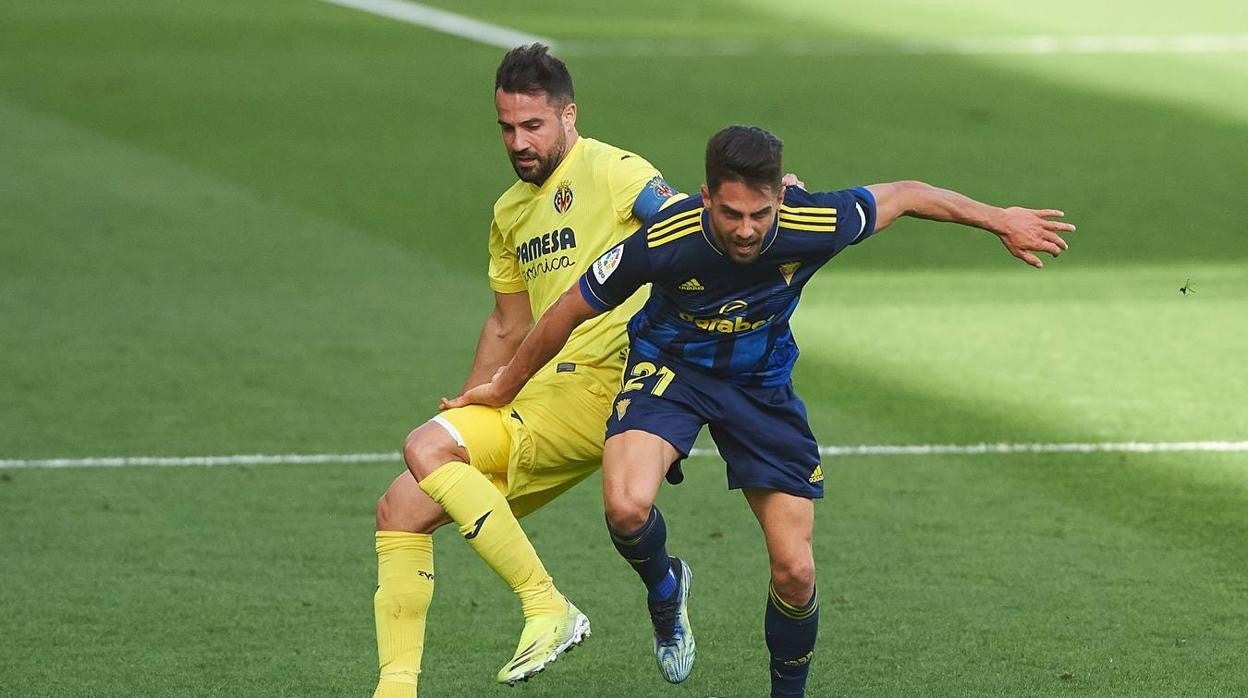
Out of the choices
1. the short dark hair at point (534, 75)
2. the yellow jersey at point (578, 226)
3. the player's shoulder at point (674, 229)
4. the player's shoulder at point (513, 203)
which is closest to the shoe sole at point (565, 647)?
the yellow jersey at point (578, 226)

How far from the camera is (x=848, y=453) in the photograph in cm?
792

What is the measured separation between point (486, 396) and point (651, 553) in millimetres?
615

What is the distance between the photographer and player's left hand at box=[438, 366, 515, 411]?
524 centimetres

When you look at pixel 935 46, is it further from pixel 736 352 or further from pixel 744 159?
pixel 744 159

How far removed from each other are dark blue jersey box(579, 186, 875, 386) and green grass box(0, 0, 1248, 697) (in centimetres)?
103

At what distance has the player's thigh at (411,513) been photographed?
203 inches

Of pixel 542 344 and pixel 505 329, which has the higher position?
pixel 542 344

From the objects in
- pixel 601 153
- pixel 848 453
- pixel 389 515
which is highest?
pixel 601 153

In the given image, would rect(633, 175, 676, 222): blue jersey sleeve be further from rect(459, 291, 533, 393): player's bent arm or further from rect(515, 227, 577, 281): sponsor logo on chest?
rect(459, 291, 533, 393): player's bent arm

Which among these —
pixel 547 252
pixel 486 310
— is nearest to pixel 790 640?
pixel 547 252

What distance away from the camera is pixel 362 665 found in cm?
569

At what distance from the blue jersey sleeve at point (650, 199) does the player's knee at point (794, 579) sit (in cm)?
103

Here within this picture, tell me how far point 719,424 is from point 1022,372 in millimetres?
4237

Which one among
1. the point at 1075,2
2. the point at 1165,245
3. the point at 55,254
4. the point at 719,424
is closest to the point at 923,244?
the point at 1165,245
